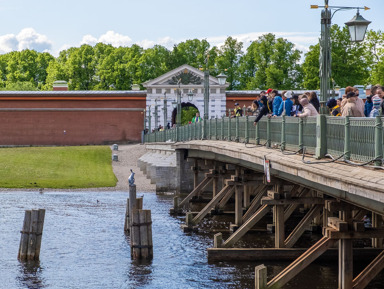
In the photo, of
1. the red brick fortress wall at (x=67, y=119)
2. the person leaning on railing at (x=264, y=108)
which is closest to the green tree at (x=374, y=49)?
the red brick fortress wall at (x=67, y=119)

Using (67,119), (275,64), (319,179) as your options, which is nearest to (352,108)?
(319,179)

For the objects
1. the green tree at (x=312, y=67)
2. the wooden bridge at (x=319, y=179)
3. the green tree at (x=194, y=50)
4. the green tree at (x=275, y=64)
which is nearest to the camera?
the wooden bridge at (x=319, y=179)

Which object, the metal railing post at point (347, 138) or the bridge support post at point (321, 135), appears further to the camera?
the bridge support post at point (321, 135)

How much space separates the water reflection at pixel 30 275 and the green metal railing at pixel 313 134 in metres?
6.52

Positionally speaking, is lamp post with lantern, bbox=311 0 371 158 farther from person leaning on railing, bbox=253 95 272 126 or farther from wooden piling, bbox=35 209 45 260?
wooden piling, bbox=35 209 45 260

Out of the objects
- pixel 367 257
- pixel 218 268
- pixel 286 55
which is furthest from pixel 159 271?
pixel 286 55

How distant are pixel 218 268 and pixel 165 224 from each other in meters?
9.90

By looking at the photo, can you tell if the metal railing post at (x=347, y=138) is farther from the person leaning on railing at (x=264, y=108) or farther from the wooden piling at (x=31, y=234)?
the wooden piling at (x=31, y=234)

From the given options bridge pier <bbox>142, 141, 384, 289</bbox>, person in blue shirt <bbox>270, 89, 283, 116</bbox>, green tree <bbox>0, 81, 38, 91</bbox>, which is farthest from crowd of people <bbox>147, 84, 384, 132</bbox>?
green tree <bbox>0, 81, 38, 91</bbox>

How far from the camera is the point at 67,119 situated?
78688 millimetres

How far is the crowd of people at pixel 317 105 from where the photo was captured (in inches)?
595

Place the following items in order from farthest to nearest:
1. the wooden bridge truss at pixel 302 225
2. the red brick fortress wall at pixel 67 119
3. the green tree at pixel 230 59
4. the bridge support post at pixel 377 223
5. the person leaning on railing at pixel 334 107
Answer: the green tree at pixel 230 59
the red brick fortress wall at pixel 67 119
the bridge support post at pixel 377 223
the person leaning on railing at pixel 334 107
the wooden bridge truss at pixel 302 225

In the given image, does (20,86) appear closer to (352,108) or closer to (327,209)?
(327,209)

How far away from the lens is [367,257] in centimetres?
2017
